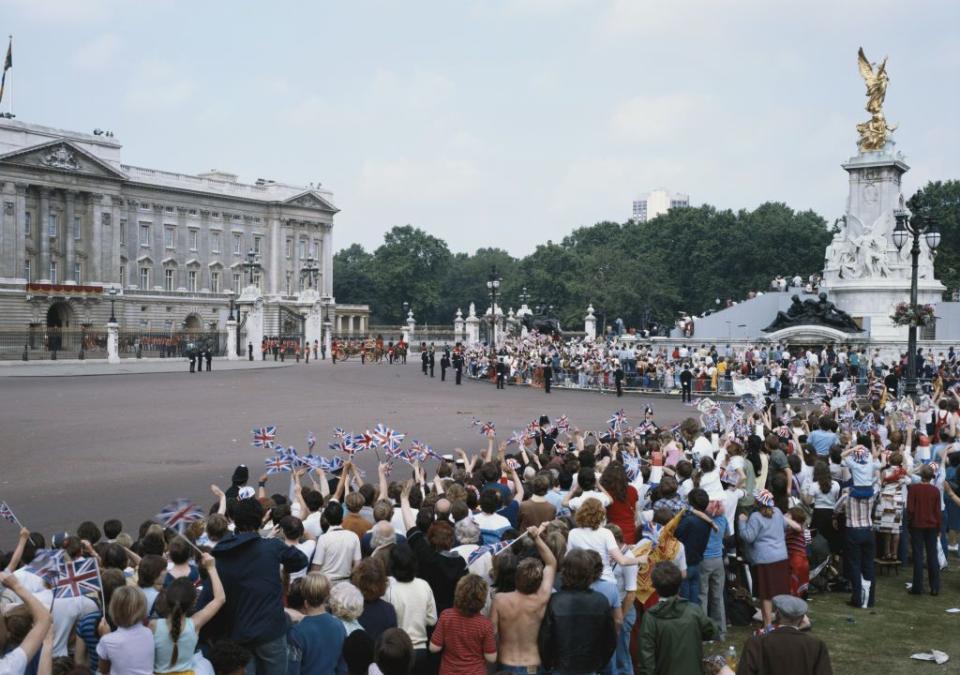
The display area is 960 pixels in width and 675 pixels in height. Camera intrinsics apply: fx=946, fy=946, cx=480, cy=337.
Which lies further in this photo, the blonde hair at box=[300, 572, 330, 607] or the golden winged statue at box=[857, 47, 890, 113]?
the golden winged statue at box=[857, 47, 890, 113]

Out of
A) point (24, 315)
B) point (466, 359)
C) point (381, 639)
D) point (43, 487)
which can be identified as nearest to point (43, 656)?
point (381, 639)

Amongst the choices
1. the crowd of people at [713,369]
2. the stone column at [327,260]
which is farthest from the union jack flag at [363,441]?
the stone column at [327,260]

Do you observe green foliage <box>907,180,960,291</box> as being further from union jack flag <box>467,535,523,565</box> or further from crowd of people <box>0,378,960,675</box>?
union jack flag <box>467,535,523,565</box>

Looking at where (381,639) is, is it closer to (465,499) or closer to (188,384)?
(465,499)

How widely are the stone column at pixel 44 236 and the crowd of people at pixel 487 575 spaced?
269 ft

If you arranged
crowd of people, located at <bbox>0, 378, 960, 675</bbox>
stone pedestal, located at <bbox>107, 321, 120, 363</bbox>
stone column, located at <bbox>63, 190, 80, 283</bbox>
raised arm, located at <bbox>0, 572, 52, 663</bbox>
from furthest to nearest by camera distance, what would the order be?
stone column, located at <bbox>63, 190, 80, 283</bbox>
stone pedestal, located at <bbox>107, 321, 120, 363</bbox>
crowd of people, located at <bbox>0, 378, 960, 675</bbox>
raised arm, located at <bbox>0, 572, 52, 663</bbox>

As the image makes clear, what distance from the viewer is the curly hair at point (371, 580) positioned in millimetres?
6410

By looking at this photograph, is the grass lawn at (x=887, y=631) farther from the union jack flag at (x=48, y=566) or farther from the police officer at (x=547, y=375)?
the police officer at (x=547, y=375)

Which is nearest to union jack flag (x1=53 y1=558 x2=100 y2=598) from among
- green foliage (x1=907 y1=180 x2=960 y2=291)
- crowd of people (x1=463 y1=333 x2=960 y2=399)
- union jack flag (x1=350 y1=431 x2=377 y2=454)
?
union jack flag (x1=350 y1=431 x2=377 y2=454)

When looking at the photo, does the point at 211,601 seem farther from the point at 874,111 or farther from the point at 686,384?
the point at 874,111

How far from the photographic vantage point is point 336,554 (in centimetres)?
752

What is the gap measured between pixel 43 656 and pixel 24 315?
8383cm

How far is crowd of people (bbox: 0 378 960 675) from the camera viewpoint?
5.81m

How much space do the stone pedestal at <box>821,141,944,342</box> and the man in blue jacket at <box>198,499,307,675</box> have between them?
52401mm
